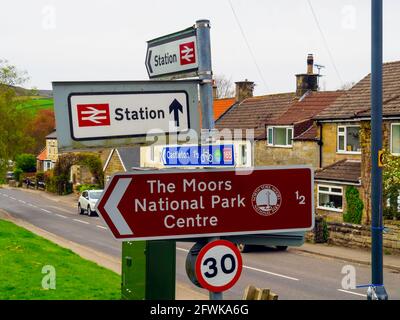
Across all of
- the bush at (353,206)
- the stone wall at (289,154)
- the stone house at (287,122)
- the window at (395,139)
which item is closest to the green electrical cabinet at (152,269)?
the window at (395,139)

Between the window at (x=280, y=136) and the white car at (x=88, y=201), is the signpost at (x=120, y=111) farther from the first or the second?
the white car at (x=88, y=201)

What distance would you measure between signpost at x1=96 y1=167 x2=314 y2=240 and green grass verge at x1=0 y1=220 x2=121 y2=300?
26.8 feet

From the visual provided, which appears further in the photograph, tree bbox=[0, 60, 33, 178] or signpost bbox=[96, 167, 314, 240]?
tree bbox=[0, 60, 33, 178]

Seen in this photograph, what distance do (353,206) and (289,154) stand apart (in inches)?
294

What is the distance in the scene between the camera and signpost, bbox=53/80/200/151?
339 cm

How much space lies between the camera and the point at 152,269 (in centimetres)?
829

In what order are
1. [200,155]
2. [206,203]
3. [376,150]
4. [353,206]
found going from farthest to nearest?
[353,206] → [376,150] → [200,155] → [206,203]

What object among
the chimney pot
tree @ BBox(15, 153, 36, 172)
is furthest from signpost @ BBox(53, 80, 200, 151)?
tree @ BBox(15, 153, 36, 172)

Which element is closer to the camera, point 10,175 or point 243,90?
point 243,90

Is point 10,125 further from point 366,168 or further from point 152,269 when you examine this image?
point 152,269

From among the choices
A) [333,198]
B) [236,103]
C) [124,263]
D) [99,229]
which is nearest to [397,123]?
[333,198]

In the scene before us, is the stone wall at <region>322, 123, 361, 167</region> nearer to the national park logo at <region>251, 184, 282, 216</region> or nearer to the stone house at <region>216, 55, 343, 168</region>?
the stone house at <region>216, 55, 343, 168</region>

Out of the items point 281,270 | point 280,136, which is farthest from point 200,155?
point 280,136

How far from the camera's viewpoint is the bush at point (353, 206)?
82.7ft
